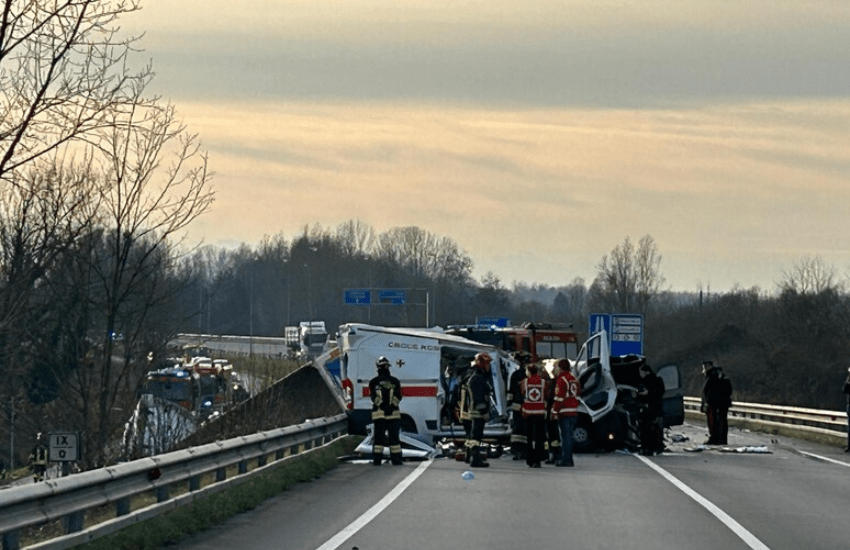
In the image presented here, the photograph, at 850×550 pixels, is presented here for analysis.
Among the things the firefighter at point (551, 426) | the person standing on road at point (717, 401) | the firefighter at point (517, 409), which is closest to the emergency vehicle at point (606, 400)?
the firefighter at point (517, 409)

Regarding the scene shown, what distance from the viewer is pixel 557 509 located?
16234 mm

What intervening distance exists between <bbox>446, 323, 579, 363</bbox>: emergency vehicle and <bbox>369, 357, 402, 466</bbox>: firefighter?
1026cm

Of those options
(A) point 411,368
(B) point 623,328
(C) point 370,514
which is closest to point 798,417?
(B) point 623,328

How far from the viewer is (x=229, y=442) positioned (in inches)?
666

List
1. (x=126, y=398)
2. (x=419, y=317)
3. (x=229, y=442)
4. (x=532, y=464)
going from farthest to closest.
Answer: (x=419, y=317) → (x=126, y=398) → (x=532, y=464) → (x=229, y=442)

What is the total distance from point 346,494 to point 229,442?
A: 193 cm

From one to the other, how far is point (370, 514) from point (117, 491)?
3.95m

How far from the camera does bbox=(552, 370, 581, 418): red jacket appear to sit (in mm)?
23625

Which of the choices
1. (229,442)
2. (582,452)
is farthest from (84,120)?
(582,452)

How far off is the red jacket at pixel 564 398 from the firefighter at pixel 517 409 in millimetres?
882

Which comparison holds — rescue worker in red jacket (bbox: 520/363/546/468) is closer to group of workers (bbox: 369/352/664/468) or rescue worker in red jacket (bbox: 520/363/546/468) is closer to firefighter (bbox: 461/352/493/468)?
group of workers (bbox: 369/352/664/468)

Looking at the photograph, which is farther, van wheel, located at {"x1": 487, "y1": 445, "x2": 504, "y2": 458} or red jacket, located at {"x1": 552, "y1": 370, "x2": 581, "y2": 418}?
van wheel, located at {"x1": 487, "y1": 445, "x2": 504, "y2": 458}

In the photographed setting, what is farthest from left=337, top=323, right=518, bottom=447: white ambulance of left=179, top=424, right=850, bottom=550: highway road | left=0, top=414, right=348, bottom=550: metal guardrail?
left=0, top=414, right=348, bottom=550: metal guardrail

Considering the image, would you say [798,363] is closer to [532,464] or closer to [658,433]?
[658,433]
